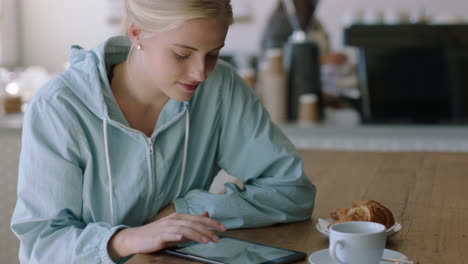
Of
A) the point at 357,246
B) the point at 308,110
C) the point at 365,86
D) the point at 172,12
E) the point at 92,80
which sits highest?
the point at 172,12

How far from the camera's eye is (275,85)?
2.63 metres

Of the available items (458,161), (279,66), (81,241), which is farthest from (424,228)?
(279,66)

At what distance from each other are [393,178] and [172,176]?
53 cm

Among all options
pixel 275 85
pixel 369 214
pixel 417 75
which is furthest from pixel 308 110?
pixel 369 214

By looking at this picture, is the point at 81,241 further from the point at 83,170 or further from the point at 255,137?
the point at 255,137

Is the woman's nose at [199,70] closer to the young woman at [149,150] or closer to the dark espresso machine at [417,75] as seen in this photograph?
the young woman at [149,150]

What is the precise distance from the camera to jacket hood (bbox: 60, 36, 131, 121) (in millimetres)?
1107

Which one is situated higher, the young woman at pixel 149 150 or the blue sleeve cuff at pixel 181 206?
the young woman at pixel 149 150

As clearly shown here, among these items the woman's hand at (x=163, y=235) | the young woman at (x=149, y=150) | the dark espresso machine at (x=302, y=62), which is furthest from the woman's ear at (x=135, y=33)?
the dark espresso machine at (x=302, y=62)

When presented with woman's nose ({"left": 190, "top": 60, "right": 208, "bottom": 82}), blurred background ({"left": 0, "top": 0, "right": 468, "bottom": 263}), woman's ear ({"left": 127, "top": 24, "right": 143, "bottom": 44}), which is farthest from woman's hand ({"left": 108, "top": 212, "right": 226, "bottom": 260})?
blurred background ({"left": 0, "top": 0, "right": 468, "bottom": 263})

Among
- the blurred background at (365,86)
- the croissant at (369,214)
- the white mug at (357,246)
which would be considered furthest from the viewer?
the blurred background at (365,86)

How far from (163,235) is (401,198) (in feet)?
1.80

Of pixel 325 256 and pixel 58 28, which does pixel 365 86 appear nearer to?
pixel 325 256

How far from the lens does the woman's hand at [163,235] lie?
92 cm
